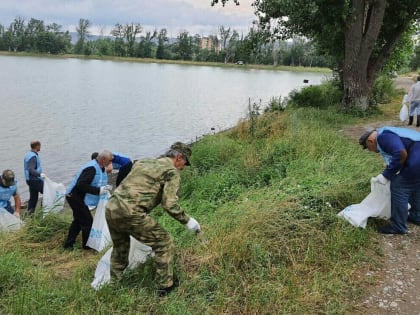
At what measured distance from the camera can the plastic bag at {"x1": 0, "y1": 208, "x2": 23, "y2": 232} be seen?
7.00 meters

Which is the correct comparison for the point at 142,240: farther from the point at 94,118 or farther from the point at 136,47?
the point at 136,47

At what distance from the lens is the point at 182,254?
477 cm

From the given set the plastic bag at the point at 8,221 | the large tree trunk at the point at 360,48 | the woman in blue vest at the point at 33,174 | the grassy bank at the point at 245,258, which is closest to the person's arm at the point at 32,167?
the woman in blue vest at the point at 33,174

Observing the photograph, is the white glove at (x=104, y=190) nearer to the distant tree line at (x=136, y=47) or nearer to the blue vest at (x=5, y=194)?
the blue vest at (x=5, y=194)

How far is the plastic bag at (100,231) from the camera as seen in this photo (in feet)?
20.6

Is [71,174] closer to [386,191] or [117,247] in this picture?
[117,247]

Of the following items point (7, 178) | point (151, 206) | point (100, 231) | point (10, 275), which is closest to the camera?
point (151, 206)

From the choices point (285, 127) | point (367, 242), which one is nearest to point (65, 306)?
point (367, 242)

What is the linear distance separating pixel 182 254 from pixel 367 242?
2307mm

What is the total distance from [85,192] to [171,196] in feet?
9.06

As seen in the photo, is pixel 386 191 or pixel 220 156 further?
pixel 220 156

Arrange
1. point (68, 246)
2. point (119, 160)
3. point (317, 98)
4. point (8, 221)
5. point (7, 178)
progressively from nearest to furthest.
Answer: point (68, 246)
point (8, 221)
point (7, 178)
point (119, 160)
point (317, 98)

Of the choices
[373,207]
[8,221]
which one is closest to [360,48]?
[373,207]

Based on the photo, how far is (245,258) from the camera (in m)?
4.63
